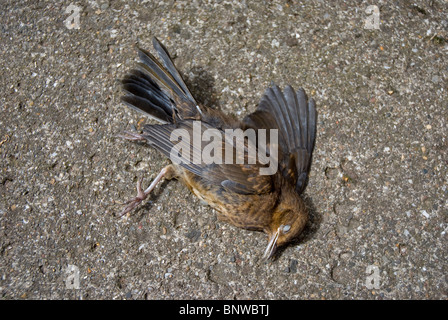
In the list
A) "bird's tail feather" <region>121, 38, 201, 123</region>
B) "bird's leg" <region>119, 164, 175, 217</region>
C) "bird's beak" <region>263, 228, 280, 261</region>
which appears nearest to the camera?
"bird's beak" <region>263, 228, 280, 261</region>

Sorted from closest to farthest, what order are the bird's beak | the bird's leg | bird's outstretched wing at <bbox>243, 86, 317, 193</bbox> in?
the bird's beak → the bird's leg → bird's outstretched wing at <bbox>243, 86, 317, 193</bbox>

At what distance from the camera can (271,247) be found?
3.98 meters

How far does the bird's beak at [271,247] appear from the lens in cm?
397

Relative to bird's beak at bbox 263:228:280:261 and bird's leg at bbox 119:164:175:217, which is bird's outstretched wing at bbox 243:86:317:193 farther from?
bird's leg at bbox 119:164:175:217

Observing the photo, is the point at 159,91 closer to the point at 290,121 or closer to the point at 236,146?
the point at 236,146

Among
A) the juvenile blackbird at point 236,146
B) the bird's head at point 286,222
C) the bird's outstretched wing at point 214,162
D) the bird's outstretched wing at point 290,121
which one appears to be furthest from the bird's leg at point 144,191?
the bird's head at point 286,222

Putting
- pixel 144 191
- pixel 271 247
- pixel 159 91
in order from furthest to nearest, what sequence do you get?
pixel 159 91 < pixel 144 191 < pixel 271 247

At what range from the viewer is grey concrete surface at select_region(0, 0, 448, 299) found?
399 cm

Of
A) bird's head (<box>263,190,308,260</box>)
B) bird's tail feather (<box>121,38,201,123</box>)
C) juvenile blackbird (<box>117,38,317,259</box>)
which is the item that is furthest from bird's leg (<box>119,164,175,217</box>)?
bird's head (<box>263,190,308,260</box>)

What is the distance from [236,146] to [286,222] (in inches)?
31.1

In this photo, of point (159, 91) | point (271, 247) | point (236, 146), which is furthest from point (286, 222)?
point (159, 91)

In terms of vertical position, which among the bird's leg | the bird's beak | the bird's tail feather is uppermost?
the bird's tail feather

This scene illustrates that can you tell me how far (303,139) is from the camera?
4.54m

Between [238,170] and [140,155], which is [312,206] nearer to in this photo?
[238,170]
